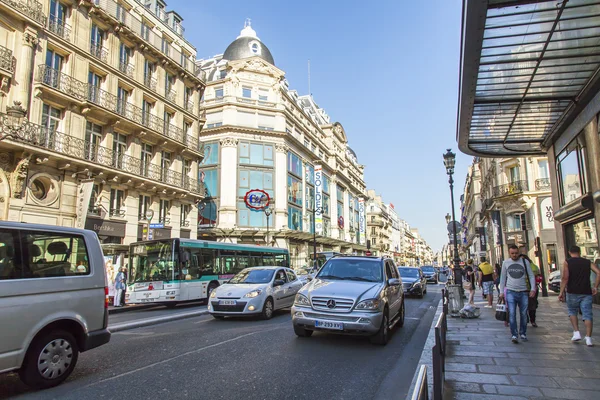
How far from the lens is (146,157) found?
25.9 m

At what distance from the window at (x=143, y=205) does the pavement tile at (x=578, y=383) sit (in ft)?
77.3

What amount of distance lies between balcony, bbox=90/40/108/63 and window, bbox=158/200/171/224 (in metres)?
9.25

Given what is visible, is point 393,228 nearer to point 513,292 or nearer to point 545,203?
point 545,203


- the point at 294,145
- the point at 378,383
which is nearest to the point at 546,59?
the point at 378,383

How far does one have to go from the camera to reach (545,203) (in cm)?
3048

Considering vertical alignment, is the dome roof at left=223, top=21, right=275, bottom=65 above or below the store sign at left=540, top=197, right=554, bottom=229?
above

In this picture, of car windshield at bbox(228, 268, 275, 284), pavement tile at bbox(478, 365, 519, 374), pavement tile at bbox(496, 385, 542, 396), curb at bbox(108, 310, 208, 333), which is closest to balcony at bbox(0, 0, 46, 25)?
curb at bbox(108, 310, 208, 333)

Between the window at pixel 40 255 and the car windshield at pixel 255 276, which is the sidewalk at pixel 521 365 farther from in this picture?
the car windshield at pixel 255 276

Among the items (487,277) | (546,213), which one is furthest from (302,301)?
(546,213)

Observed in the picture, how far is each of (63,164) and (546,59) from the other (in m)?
20.2

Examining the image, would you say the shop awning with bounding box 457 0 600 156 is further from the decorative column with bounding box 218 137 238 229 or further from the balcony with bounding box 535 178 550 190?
the decorative column with bounding box 218 137 238 229

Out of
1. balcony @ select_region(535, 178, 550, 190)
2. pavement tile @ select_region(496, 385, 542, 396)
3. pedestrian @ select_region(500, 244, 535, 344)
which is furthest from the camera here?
balcony @ select_region(535, 178, 550, 190)

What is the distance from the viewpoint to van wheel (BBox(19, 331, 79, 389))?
4941 millimetres

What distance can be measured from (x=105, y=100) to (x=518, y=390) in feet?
77.5
